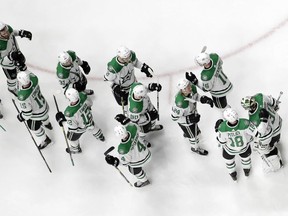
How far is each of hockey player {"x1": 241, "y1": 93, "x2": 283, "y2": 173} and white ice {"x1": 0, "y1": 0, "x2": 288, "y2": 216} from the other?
0.16 m

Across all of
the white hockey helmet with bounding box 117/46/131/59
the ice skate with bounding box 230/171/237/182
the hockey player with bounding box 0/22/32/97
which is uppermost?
the white hockey helmet with bounding box 117/46/131/59

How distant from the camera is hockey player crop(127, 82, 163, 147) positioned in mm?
5191

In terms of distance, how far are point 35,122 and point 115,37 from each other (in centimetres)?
190

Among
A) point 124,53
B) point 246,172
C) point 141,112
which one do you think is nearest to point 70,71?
point 124,53

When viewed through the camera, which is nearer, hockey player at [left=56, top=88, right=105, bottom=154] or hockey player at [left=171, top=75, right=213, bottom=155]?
hockey player at [left=171, top=75, right=213, bottom=155]

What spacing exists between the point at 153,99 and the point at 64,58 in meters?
1.24

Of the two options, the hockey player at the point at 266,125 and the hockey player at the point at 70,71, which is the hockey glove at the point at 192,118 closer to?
the hockey player at the point at 266,125

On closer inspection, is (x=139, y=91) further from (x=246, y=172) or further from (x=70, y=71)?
(x=246, y=172)

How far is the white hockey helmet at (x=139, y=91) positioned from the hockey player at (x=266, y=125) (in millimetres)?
917

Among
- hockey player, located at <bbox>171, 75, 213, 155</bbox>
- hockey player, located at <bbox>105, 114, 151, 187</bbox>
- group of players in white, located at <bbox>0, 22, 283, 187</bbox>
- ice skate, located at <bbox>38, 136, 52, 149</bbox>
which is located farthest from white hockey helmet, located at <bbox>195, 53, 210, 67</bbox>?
ice skate, located at <bbox>38, 136, 52, 149</bbox>

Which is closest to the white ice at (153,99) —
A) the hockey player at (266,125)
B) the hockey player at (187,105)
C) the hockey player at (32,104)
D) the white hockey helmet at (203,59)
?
the hockey player at (266,125)

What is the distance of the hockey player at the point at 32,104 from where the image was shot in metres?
5.45

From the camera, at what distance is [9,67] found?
6203 mm

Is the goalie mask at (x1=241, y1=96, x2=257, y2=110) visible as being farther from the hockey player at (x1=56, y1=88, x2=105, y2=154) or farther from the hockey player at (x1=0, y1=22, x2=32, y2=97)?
the hockey player at (x1=0, y1=22, x2=32, y2=97)
